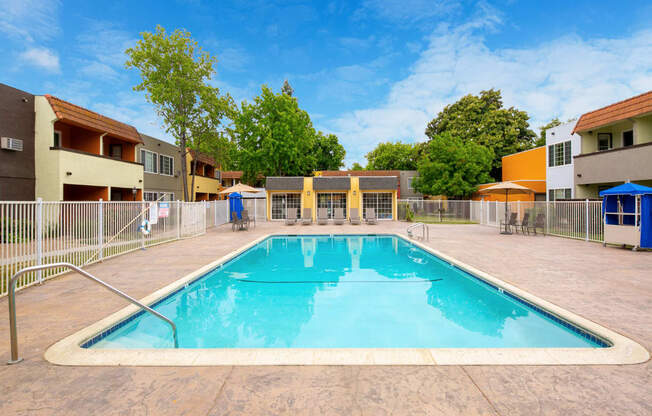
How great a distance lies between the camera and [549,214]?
14.3 meters

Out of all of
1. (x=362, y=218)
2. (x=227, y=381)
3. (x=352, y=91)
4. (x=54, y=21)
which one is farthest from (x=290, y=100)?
(x=227, y=381)

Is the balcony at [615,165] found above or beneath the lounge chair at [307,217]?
above

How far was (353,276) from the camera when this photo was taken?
26.6 ft

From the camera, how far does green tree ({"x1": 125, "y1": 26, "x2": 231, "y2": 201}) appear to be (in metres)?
23.0

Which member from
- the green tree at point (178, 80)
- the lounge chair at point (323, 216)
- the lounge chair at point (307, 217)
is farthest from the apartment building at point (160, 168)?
the lounge chair at point (323, 216)

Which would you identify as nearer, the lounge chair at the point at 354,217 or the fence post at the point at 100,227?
the fence post at the point at 100,227

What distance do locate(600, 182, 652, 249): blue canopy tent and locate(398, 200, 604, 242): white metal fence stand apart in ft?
4.42

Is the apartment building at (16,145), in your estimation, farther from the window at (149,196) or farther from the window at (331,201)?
the window at (331,201)

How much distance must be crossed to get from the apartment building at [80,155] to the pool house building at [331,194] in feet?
29.7

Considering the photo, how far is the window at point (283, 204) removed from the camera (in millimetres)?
23516

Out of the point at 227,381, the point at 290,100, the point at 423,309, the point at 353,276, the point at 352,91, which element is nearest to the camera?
the point at 227,381

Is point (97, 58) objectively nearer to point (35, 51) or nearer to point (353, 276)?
point (35, 51)

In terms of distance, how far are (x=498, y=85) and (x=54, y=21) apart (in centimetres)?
4132

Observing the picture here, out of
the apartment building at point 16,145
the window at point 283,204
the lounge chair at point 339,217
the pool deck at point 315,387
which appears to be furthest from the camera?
the window at point 283,204
